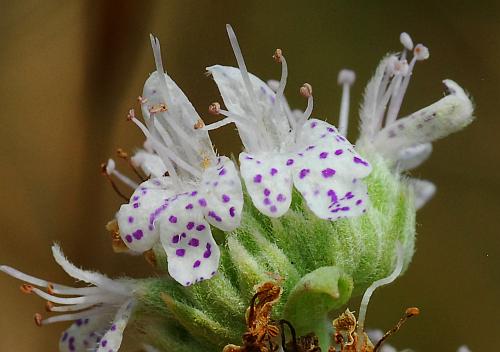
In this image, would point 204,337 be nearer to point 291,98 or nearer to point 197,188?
point 197,188

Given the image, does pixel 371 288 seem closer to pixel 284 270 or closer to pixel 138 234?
pixel 284 270

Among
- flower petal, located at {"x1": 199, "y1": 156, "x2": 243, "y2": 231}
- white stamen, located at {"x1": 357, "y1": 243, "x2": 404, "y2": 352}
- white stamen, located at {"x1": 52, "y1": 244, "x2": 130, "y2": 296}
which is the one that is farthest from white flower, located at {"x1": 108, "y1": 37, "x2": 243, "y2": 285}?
white stamen, located at {"x1": 357, "y1": 243, "x2": 404, "y2": 352}

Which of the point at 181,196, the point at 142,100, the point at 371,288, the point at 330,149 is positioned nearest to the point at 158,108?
the point at 142,100

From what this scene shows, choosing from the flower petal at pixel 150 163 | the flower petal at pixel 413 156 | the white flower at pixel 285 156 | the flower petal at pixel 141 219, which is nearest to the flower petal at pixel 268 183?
the white flower at pixel 285 156

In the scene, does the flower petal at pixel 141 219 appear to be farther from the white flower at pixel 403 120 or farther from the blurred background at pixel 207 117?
the blurred background at pixel 207 117

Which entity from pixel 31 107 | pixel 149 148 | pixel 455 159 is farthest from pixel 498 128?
pixel 149 148
